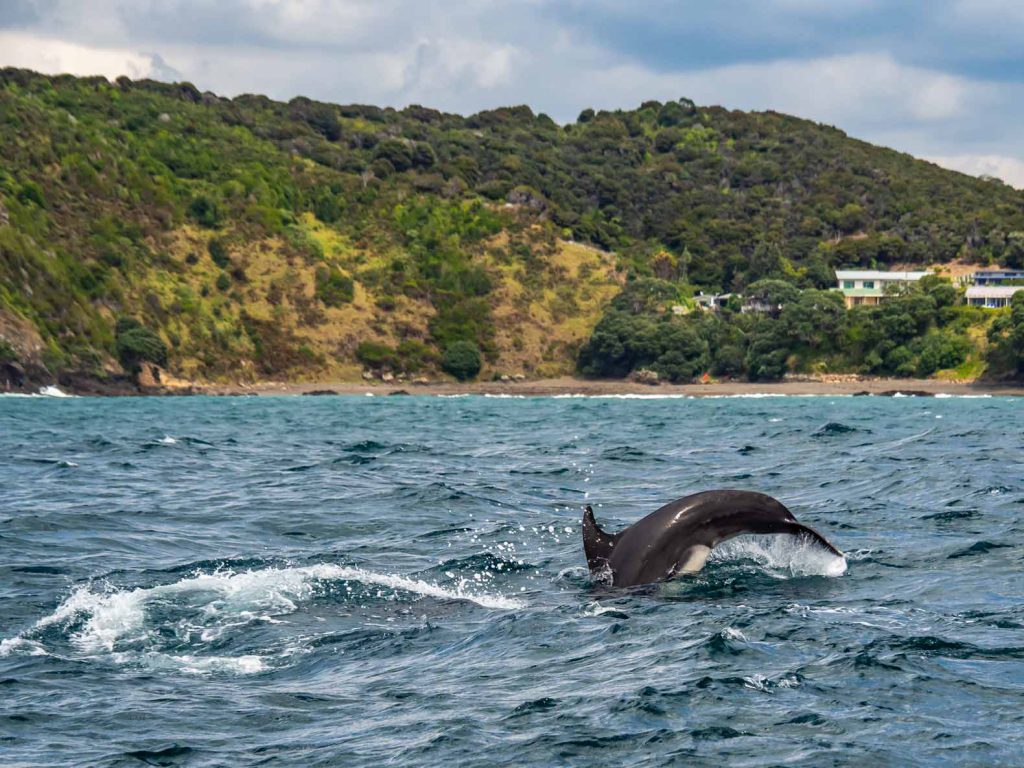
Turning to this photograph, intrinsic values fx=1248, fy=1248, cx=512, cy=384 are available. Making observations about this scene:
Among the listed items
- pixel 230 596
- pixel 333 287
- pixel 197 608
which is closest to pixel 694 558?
pixel 230 596

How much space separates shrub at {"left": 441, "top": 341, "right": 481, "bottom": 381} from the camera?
488ft

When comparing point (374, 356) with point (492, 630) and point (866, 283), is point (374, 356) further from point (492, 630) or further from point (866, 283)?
point (492, 630)

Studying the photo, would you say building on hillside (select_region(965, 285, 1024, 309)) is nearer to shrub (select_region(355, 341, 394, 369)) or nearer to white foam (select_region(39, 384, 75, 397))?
shrub (select_region(355, 341, 394, 369))

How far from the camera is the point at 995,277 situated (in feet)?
544

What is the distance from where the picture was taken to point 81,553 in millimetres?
20219

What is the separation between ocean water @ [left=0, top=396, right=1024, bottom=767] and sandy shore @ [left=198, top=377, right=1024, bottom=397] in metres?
103

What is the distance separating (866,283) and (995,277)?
16636 millimetres

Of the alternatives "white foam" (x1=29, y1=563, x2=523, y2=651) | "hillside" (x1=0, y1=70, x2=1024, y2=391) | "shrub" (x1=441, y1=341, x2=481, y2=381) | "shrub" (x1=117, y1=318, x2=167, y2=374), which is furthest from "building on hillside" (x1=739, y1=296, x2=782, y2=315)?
"white foam" (x1=29, y1=563, x2=523, y2=651)

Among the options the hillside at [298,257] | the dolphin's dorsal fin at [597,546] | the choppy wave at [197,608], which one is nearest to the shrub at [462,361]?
the hillside at [298,257]

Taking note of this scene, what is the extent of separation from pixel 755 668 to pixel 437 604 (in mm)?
5176

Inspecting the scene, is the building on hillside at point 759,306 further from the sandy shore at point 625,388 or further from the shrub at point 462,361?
the shrub at point 462,361

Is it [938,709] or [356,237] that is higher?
[356,237]

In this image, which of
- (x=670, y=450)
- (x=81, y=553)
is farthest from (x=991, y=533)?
(x=670, y=450)

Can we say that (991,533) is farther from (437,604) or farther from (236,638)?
(236,638)
